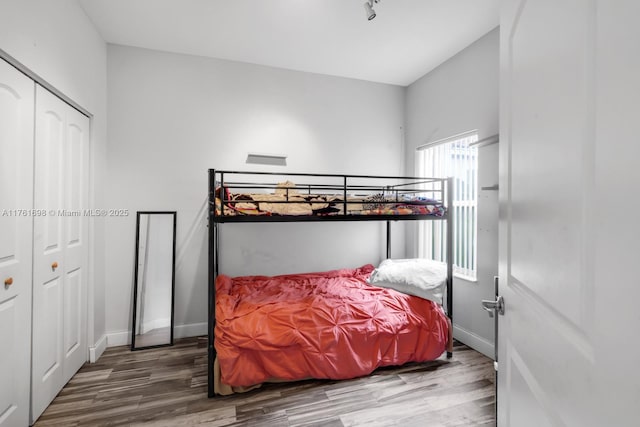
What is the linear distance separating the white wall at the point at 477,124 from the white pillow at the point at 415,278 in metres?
0.41

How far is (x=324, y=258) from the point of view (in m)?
3.35

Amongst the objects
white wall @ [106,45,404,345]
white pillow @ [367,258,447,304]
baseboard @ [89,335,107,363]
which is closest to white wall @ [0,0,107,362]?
baseboard @ [89,335,107,363]

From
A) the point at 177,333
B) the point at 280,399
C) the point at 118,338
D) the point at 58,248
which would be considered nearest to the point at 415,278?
the point at 280,399

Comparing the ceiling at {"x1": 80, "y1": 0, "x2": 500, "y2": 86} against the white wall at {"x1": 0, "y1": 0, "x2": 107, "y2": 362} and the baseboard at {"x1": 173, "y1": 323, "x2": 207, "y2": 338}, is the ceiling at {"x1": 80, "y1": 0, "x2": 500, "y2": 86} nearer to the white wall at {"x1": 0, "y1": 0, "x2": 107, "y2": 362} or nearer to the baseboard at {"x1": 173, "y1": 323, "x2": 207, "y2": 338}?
the white wall at {"x1": 0, "y1": 0, "x2": 107, "y2": 362}

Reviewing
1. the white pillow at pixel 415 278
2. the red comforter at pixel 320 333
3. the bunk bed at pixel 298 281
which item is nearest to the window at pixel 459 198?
the bunk bed at pixel 298 281

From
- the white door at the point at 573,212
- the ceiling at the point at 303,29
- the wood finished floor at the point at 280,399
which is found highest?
the ceiling at the point at 303,29

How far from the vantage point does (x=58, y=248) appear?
6.48ft

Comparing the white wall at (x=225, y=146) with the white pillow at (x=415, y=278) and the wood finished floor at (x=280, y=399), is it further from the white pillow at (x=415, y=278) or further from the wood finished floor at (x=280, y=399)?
the white pillow at (x=415, y=278)

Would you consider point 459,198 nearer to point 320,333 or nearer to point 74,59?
point 320,333

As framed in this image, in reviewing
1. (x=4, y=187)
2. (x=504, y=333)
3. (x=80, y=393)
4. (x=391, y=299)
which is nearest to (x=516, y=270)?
(x=504, y=333)

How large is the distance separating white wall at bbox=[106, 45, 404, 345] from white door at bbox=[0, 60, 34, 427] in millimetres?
1062

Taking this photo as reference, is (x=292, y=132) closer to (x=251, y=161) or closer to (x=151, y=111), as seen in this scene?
(x=251, y=161)

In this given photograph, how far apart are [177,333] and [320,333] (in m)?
1.63

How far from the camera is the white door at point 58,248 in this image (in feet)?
5.80
